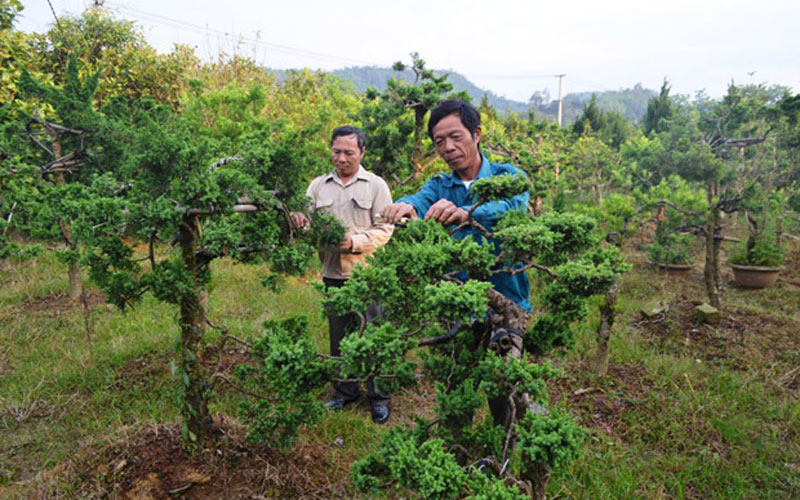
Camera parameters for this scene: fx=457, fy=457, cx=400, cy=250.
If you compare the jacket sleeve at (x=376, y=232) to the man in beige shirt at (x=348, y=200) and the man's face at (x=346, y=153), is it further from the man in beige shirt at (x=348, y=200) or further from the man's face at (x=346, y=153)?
the man's face at (x=346, y=153)

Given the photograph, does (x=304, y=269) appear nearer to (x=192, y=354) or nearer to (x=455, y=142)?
(x=192, y=354)

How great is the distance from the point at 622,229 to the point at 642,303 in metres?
1.61

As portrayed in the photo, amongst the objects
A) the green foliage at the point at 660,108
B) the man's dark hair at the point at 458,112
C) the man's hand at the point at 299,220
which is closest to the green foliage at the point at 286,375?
the man's hand at the point at 299,220

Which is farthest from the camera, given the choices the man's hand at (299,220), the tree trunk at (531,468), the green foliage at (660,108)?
the green foliage at (660,108)

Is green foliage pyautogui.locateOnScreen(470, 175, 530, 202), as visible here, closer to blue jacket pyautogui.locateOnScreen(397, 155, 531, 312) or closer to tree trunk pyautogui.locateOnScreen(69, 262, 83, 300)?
blue jacket pyautogui.locateOnScreen(397, 155, 531, 312)

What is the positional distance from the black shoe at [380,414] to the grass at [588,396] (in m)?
0.12

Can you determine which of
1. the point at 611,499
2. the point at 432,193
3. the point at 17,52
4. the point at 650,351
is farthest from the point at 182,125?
the point at 17,52

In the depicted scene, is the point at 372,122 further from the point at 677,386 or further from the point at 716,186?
the point at 716,186

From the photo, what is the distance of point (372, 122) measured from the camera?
563cm

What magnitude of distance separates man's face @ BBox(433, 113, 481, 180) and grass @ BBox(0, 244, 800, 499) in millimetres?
1193

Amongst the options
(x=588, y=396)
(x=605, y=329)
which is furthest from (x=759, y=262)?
(x=588, y=396)

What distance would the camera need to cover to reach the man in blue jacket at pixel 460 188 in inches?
78.7

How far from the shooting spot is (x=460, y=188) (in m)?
2.40

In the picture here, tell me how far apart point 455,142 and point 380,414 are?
7.71 ft
